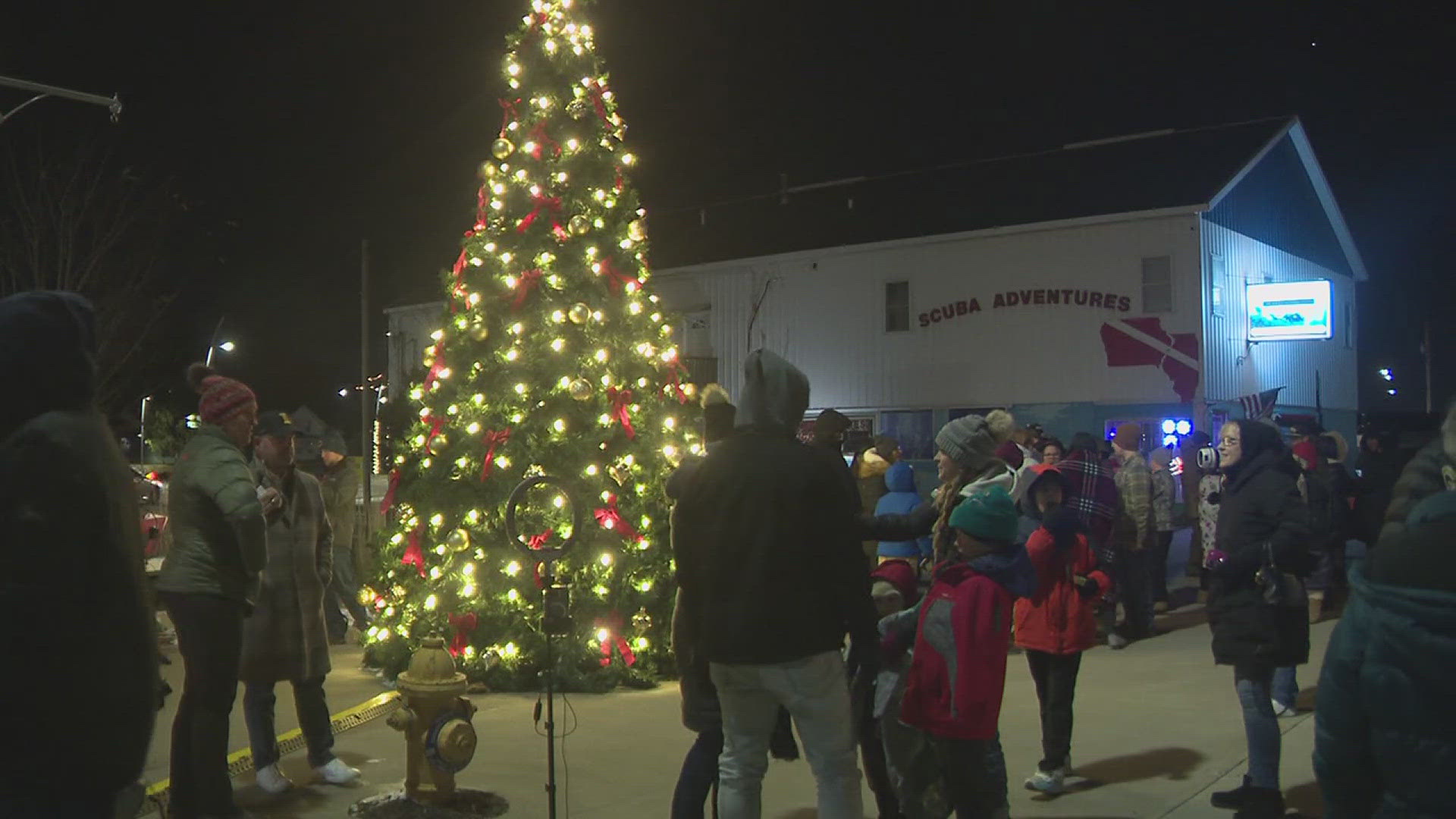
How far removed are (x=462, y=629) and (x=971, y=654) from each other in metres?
4.98

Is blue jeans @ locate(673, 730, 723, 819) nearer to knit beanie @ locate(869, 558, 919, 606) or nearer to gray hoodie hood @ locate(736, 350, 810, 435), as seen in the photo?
knit beanie @ locate(869, 558, 919, 606)

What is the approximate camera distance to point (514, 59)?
954 cm

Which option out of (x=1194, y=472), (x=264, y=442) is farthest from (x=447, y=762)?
(x=1194, y=472)

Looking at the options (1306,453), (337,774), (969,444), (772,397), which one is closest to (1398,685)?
(772,397)

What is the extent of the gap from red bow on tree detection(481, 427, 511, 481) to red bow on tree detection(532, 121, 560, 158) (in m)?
2.10

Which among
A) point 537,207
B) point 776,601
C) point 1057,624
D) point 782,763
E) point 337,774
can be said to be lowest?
point 782,763

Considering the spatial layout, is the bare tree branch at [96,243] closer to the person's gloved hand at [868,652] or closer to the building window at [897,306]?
the building window at [897,306]

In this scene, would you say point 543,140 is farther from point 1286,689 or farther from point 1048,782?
point 1286,689

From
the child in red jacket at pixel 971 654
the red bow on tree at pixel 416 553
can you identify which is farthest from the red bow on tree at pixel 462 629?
the child in red jacket at pixel 971 654

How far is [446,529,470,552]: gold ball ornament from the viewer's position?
9.04 metres

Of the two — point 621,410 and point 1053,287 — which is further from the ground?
point 1053,287

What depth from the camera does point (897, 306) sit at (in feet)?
85.7

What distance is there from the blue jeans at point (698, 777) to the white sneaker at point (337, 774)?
Result: 227 centimetres

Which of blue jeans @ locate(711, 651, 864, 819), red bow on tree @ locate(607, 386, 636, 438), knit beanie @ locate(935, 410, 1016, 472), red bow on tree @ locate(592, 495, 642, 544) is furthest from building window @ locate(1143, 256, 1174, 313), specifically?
blue jeans @ locate(711, 651, 864, 819)
